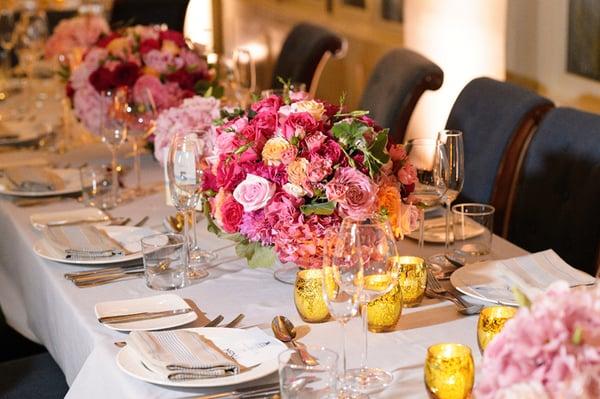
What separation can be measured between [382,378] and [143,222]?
1.03 m

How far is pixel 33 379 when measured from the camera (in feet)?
7.34

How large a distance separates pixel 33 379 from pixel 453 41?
2659mm

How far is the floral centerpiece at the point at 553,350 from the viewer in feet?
3.49

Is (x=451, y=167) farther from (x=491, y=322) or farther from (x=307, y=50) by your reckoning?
(x=307, y=50)

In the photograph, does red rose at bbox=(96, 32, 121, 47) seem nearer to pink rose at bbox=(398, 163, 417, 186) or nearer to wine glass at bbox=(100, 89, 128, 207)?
wine glass at bbox=(100, 89, 128, 207)

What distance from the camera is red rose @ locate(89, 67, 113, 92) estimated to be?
9.55 ft

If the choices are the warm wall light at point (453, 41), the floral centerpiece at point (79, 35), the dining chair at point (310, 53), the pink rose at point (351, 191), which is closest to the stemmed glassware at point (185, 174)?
the pink rose at point (351, 191)

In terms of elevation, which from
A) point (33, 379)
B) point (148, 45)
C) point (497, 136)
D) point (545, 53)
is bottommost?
point (33, 379)

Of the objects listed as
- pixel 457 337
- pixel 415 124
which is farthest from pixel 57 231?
pixel 415 124

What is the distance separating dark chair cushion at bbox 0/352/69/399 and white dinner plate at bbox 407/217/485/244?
2.65ft

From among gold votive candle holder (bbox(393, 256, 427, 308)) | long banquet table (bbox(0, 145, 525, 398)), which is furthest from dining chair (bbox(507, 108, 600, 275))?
gold votive candle holder (bbox(393, 256, 427, 308))

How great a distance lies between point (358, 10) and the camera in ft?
18.1

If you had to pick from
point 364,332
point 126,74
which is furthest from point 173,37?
point 364,332

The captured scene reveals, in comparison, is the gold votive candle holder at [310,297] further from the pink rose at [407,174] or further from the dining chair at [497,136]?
the dining chair at [497,136]
